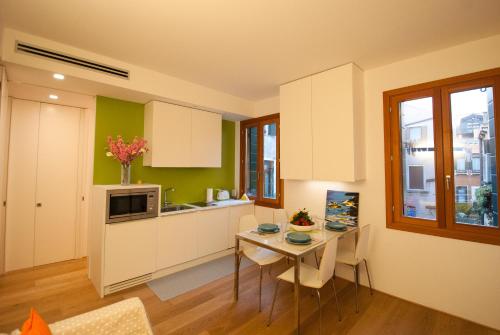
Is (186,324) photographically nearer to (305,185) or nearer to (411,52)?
(305,185)

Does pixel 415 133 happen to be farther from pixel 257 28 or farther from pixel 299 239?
pixel 257 28

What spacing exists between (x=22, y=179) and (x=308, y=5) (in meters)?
4.32

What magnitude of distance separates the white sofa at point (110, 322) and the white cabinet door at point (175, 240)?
5.42ft

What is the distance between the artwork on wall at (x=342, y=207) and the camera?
119 inches

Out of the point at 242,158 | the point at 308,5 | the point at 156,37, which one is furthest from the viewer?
the point at 242,158

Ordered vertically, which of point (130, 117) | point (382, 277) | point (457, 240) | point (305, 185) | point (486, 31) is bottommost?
point (382, 277)

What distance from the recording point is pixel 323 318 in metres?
2.33

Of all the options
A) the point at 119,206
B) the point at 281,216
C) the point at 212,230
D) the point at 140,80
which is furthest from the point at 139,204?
the point at 281,216

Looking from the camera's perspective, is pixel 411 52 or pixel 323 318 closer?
Answer: pixel 323 318

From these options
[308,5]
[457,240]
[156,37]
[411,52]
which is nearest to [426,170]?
[457,240]

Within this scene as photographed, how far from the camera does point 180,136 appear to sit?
358 cm

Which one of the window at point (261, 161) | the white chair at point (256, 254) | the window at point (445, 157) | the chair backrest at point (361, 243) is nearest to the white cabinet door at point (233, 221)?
the window at point (261, 161)

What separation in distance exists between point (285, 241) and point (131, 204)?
1.95m

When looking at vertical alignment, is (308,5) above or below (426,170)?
above
